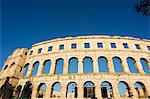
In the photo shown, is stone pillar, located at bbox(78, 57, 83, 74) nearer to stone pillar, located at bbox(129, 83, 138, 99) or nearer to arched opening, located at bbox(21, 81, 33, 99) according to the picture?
stone pillar, located at bbox(129, 83, 138, 99)

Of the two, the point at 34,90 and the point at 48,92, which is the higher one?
the point at 34,90

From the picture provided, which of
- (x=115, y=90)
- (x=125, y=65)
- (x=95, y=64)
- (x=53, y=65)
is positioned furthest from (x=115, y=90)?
(x=53, y=65)

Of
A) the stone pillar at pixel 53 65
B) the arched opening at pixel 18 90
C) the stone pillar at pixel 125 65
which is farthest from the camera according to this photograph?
the arched opening at pixel 18 90

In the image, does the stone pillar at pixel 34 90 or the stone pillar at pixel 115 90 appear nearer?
the stone pillar at pixel 115 90

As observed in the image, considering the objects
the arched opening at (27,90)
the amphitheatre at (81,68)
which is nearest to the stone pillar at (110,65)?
the amphitheatre at (81,68)

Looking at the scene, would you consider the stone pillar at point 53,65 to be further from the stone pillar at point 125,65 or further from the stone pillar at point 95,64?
the stone pillar at point 125,65

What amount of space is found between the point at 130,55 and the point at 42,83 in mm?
14897

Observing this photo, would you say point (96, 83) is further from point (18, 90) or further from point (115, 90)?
point (18, 90)

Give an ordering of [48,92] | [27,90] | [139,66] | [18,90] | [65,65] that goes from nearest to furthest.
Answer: [48,92], [139,66], [65,65], [18,90], [27,90]

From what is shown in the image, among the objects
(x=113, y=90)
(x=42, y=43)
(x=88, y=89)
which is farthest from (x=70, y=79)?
(x=42, y=43)

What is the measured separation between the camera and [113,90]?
2109 centimetres

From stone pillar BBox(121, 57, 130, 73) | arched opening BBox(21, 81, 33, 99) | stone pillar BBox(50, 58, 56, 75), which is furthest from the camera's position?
arched opening BBox(21, 81, 33, 99)

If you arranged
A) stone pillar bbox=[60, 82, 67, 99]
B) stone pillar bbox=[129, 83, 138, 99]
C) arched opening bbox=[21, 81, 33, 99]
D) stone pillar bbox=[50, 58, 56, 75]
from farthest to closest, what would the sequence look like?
arched opening bbox=[21, 81, 33, 99]
stone pillar bbox=[50, 58, 56, 75]
stone pillar bbox=[60, 82, 67, 99]
stone pillar bbox=[129, 83, 138, 99]

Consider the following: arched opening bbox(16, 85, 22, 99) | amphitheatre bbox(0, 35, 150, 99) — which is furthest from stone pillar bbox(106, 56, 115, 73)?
arched opening bbox(16, 85, 22, 99)
